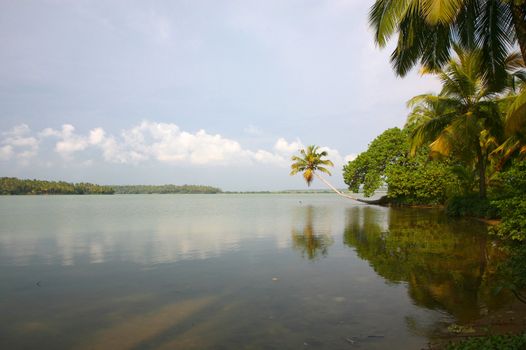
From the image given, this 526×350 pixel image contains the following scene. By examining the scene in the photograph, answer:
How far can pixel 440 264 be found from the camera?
9.25 m

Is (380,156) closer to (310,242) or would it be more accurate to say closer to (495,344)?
(310,242)

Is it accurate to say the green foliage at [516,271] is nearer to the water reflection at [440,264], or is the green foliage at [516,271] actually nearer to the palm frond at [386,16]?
the water reflection at [440,264]

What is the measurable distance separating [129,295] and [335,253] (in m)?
6.51

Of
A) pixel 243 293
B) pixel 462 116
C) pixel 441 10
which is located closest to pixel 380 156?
pixel 462 116

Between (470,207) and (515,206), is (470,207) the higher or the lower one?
the lower one

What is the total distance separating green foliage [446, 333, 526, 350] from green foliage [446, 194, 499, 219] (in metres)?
17.3

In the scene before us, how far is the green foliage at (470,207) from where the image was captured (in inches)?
766

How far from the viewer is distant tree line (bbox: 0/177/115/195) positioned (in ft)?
348

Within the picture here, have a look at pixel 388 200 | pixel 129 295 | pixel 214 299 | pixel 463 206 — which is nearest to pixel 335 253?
pixel 214 299

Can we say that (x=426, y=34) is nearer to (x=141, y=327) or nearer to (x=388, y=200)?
(x=141, y=327)

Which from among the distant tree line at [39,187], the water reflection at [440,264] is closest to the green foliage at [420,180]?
the water reflection at [440,264]

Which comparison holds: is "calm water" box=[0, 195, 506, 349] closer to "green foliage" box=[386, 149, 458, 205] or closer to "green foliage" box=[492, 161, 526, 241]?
"green foliage" box=[492, 161, 526, 241]

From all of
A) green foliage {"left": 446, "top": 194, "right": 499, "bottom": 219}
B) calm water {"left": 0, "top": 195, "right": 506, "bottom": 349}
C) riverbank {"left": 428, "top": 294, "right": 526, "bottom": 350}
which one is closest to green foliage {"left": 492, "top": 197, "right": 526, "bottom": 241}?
calm water {"left": 0, "top": 195, "right": 506, "bottom": 349}

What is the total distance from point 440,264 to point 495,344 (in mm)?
5834
